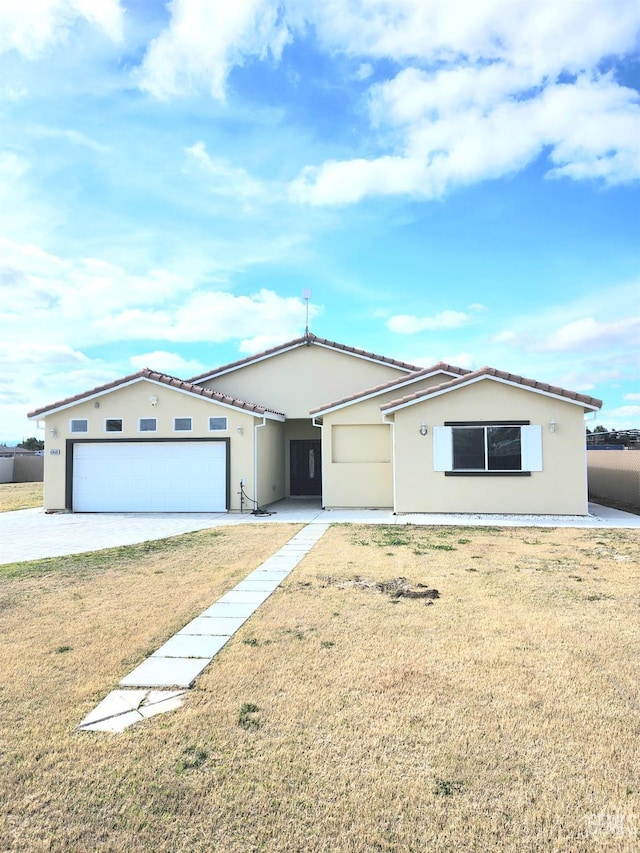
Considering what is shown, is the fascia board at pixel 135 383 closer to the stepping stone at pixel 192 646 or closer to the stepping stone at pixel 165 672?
the stepping stone at pixel 192 646

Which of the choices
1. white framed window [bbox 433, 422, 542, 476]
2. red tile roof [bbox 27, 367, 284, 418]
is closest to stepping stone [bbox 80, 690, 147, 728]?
white framed window [bbox 433, 422, 542, 476]

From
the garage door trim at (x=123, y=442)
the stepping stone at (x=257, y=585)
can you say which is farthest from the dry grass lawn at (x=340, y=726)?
the garage door trim at (x=123, y=442)

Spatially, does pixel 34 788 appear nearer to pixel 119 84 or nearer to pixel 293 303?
pixel 119 84

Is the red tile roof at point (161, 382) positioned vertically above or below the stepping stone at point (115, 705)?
above

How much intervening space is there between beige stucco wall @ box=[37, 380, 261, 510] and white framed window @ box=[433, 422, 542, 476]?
605 cm

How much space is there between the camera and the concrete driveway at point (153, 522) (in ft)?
37.6

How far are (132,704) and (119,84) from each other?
570 inches

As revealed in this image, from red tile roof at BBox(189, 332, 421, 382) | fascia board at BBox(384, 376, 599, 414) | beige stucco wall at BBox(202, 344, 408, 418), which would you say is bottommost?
fascia board at BBox(384, 376, 599, 414)

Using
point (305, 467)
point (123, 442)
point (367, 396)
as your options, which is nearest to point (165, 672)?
point (367, 396)

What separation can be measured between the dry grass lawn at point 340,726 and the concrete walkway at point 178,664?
136mm

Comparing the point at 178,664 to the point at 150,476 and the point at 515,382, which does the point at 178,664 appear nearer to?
the point at 515,382

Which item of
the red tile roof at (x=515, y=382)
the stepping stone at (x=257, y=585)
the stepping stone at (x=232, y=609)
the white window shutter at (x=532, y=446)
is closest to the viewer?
the stepping stone at (x=232, y=609)

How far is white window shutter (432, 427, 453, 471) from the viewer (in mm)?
15312

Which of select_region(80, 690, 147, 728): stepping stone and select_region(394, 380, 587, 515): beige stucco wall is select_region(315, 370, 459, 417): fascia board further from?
select_region(80, 690, 147, 728): stepping stone
